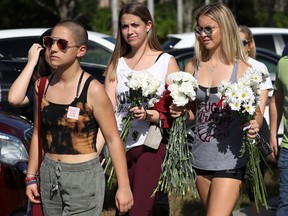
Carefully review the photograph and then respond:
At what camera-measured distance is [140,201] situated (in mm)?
5395

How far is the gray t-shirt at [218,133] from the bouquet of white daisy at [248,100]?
0.08 meters

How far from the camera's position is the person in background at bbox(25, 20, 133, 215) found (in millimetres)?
4449

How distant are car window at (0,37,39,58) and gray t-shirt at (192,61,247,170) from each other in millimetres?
4612

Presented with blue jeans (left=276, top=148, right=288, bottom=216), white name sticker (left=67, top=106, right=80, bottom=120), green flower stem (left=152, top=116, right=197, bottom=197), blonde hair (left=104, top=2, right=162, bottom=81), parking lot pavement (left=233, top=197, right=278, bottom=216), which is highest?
blonde hair (left=104, top=2, right=162, bottom=81)

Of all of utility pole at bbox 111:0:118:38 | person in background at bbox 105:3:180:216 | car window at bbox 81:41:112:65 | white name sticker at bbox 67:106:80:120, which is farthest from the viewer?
utility pole at bbox 111:0:118:38

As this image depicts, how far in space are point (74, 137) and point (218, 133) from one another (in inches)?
46.1

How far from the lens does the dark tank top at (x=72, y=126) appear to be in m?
4.44

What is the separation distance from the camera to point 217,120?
204 inches

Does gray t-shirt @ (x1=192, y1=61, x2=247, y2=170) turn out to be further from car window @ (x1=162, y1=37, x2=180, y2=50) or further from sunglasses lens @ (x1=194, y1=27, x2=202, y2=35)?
car window @ (x1=162, y1=37, x2=180, y2=50)

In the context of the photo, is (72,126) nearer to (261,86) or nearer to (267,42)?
(261,86)

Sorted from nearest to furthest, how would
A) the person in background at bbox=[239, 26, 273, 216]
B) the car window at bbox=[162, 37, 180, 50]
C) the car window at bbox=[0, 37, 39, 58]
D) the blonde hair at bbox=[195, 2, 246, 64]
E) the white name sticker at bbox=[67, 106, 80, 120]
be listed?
the white name sticker at bbox=[67, 106, 80, 120]
the blonde hair at bbox=[195, 2, 246, 64]
the person in background at bbox=[239, 26, 273, 216]
the car window at bbox=[0, 37, 39, 58]
the car window at bbox=[162, 37, 180, 50]

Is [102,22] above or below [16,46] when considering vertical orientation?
below

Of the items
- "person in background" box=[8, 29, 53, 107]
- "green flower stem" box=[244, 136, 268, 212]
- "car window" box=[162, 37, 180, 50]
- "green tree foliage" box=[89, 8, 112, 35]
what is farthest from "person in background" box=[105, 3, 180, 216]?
"green tree foliage" box=[89, 8, 112, 35]

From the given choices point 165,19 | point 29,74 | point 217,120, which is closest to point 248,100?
point 217,120
